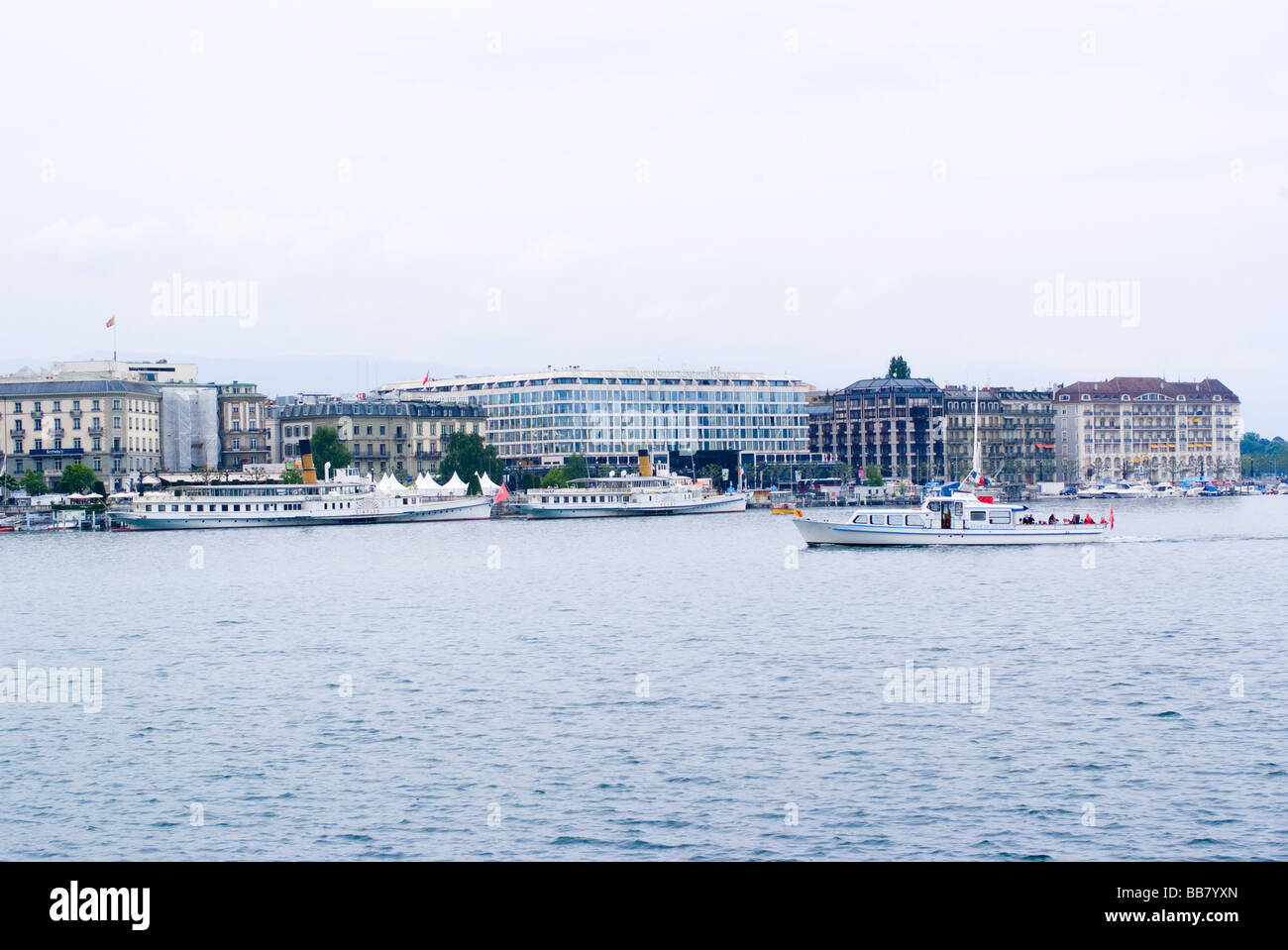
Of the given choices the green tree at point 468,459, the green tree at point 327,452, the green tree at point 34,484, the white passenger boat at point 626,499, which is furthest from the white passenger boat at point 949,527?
the green tree at point 34,484

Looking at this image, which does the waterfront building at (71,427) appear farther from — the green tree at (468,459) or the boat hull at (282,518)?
the green tree at (468,459)

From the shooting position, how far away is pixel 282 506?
5728 inches

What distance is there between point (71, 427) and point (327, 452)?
94.2 ft

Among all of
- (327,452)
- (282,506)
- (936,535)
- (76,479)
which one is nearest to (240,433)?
(327,452)

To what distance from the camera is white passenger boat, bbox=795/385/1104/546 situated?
3504 inches

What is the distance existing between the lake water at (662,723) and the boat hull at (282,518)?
71.2m

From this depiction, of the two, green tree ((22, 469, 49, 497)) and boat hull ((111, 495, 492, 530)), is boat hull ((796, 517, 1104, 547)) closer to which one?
boat hull ((111, 495, 492, 530))

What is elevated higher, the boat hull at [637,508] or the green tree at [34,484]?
the green tree at [34,484]

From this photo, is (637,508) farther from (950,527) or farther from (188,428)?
(950,527)

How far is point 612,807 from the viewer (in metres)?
24.6

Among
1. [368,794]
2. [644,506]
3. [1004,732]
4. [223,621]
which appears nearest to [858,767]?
[1004,732]

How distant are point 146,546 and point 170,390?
234ft

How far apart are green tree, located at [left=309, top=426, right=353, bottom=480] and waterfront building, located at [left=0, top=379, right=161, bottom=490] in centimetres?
2007

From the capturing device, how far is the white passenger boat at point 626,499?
16238 cm
